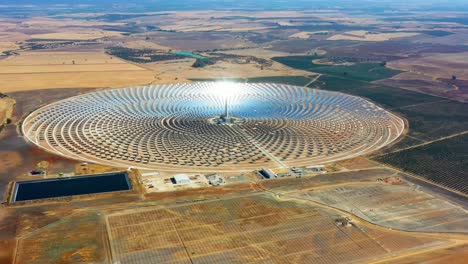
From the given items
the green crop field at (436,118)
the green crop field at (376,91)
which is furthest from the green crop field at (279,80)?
the green crop field at (436,118)

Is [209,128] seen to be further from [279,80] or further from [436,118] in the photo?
[279,80]

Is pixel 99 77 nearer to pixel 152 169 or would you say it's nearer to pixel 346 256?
pixel 152 169

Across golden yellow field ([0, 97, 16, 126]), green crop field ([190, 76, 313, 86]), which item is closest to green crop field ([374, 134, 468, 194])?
green crop field ([190, 76, 313, 86])

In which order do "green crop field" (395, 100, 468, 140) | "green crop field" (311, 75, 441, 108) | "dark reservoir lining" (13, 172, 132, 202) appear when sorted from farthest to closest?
"green crop field" (311, 75, 441, 108) → "green crop field" (395, 100, 468, 140) → "dark reservoir lining" (13, 172, 132, 202)

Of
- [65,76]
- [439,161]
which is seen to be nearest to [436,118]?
[439,161]

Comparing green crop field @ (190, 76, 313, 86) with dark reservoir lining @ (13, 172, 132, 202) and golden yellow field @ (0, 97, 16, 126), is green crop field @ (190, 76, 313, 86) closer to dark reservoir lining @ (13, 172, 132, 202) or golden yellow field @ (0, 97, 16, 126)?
golden yellow field @ (0, 97, 16, 126)

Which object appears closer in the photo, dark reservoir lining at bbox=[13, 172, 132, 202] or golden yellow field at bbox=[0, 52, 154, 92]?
dark reservoir lining at bbox=[13, 172, 132, 202]
